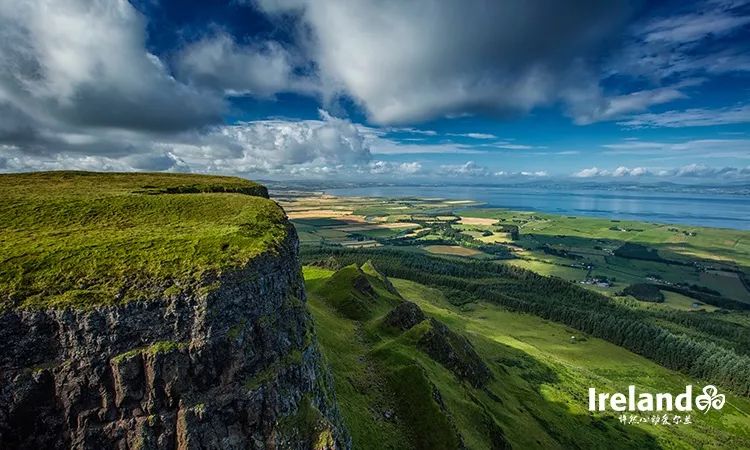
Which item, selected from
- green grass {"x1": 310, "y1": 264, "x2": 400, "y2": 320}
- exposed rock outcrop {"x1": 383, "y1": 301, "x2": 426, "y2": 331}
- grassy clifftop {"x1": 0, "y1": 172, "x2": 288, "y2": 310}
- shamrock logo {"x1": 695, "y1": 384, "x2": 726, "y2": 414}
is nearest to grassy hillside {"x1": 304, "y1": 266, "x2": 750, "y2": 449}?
green grass {"x1": 310, "y1": 264, "x2": 400, "y2": 320}

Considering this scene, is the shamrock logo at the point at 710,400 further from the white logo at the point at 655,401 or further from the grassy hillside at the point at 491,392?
the grassy hillside at the point at 491,392

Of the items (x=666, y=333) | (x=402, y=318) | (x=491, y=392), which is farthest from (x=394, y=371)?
(x=666, y=333)

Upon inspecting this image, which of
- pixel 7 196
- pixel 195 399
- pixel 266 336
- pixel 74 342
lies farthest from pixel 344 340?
pixel 7 196

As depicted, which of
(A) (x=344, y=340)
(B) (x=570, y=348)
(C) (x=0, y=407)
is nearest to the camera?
(C) (x=0, y=407)

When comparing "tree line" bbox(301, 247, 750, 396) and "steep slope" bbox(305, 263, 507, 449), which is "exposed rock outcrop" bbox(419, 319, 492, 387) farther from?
"tree line" bbox(301, 247, 750, 396)

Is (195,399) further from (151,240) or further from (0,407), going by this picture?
(151,240)

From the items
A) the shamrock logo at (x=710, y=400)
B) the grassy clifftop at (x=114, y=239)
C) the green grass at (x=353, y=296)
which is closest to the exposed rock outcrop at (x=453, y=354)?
the green grass at (x=353, y=296)
